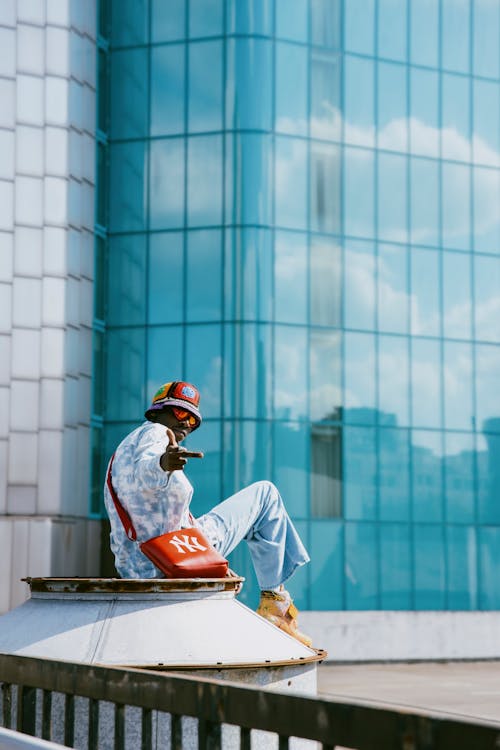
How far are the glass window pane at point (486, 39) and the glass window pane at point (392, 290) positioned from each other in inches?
150

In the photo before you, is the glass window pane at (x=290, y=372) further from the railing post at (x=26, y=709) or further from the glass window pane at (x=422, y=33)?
the railing post at (x=26, y=709)

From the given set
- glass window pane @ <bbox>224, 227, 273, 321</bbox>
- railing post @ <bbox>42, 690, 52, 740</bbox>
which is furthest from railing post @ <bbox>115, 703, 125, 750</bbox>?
glass window pane @ <bbox>224, 227, 273, 321</bbox>

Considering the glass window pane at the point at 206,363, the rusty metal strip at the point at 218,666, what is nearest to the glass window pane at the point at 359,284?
the glass window pane at the point at 206,363

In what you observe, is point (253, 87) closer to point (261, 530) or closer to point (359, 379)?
point (359, 379)

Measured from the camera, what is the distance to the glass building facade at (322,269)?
2178 centimetres

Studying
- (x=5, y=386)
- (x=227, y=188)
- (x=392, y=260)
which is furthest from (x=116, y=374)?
(x=392, y=260)

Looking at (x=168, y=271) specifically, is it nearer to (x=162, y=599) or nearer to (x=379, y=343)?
(x=379, y=343)

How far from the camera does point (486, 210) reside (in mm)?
23625

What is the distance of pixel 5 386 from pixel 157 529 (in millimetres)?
16334

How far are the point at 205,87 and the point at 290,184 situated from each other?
225cm

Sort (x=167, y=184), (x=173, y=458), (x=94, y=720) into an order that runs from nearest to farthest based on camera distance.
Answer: (x=94, y=720) → (x=173, y=458) → (x=167, y=184)

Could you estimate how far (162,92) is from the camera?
22719 millimetres

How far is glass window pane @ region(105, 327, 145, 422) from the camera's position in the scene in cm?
2253

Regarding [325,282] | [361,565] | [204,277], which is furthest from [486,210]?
[361,565]
